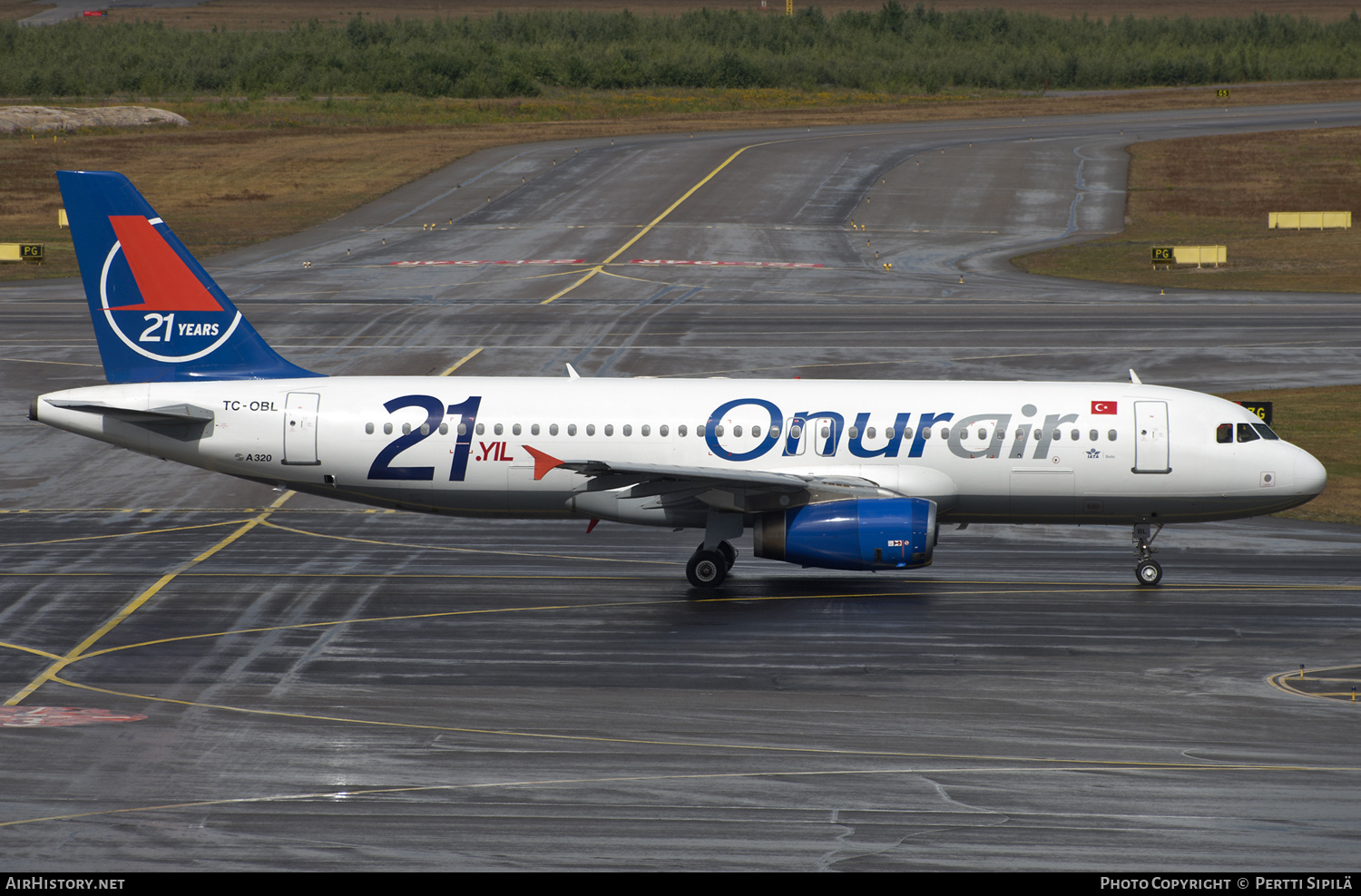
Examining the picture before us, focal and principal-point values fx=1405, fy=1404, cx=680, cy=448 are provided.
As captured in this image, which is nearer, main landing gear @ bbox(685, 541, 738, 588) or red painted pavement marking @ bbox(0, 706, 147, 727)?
red painted pavement marking @ bbox(0, 706, 147, 727)

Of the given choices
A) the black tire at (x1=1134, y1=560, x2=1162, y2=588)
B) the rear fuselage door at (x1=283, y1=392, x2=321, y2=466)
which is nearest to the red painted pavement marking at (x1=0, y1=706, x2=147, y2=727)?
the rear fuselage door at (x1=283, y1=392, x2=321, y2=466)

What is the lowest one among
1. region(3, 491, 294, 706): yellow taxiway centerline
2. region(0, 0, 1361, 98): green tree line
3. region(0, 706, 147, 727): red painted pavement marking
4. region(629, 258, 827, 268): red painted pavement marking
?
region(3, 491, 294, 706): yellow taxiway centerline

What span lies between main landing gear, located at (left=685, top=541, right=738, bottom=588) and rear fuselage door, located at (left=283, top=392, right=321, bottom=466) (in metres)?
8.82

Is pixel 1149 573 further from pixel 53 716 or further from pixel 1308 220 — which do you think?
pixel 1308 220

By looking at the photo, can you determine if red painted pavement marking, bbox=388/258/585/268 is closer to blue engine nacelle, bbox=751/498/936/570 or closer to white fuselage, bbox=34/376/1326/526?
white fuselage, bbox=34/376/1326/526

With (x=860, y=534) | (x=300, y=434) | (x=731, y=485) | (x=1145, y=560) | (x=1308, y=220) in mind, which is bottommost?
(x=1145, y=560)

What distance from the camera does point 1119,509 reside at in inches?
1246

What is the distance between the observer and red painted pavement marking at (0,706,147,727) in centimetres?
2325

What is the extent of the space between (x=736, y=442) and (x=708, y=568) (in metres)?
2.89

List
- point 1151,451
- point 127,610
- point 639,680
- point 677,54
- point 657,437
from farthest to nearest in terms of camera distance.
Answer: point 677,54 < point 657,437 < point 1151,451 < point 127,610 < point 639,680

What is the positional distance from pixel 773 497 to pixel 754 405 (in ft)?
7.82

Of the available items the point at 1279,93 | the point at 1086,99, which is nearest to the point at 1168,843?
the point at 1086,99

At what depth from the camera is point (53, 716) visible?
23531 mm

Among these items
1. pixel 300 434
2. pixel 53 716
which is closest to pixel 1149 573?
pixel 300 434
